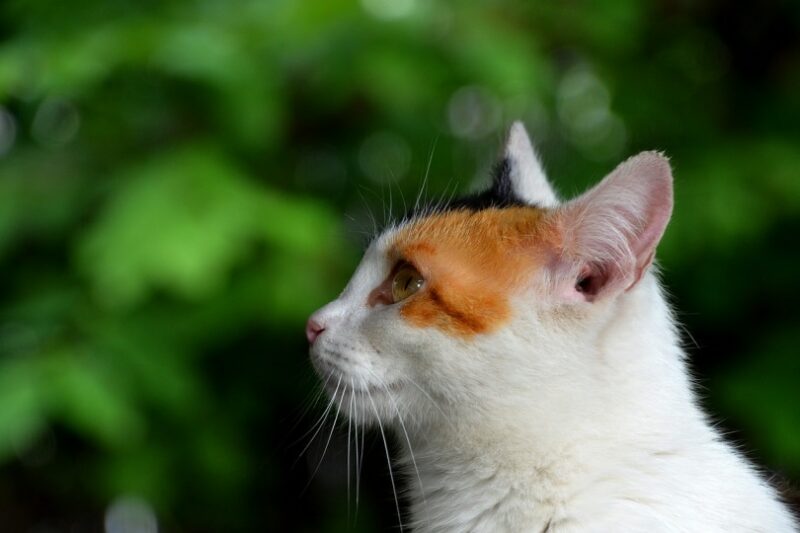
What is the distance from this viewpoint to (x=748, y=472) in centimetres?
183

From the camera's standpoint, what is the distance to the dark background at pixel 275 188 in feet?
9.78

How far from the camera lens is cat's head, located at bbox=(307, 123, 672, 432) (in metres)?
1.72

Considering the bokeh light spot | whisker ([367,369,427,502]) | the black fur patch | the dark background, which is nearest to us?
whisker ([367,369,427,502])

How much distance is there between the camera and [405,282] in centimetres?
189

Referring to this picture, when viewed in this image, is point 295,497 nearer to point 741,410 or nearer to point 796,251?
point 741,410

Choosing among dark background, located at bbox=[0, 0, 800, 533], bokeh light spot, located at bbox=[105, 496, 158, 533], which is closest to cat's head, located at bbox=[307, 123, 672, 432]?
dark background, located at bbox=[0, 0, 800, 533]

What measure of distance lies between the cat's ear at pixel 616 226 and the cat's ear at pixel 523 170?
0.40 metres

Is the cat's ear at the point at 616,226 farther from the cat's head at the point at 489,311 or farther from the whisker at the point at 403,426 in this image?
the whisker at the point at 403,426

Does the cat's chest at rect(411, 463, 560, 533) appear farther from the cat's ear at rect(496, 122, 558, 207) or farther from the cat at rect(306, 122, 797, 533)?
the cat's ear at rect(496, 122, 558, 207)

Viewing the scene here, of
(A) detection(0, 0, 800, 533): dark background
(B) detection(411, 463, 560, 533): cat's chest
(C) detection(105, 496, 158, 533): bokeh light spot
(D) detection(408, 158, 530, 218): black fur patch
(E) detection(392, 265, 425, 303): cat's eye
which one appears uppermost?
(D) detection(408, 158, 530, 218): black fur patch

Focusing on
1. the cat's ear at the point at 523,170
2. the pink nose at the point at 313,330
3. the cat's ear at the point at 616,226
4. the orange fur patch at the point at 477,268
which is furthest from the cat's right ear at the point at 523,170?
the pink nose at the point at 313,330

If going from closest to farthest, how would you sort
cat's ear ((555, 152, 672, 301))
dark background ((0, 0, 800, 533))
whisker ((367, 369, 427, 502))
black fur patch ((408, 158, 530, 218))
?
cat's ear ((555, 152, 672, 301)), whisker ((367, 369, 427, 502)), black fur patch ((408, 158, 530, 218)), dark background ((0, 0, 800, 533))

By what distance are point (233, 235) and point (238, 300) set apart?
0.40 metres

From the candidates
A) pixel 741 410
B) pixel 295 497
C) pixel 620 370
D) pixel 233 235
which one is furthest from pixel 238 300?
pixel 620 370
